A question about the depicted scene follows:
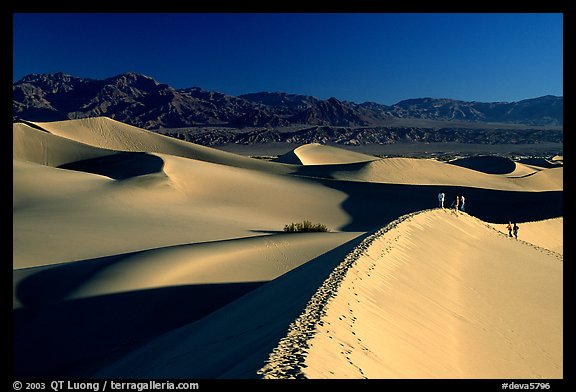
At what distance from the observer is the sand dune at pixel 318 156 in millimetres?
64500

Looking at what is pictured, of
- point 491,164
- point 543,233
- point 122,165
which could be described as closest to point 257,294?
point 543,233

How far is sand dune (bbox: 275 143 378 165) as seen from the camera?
6450cm

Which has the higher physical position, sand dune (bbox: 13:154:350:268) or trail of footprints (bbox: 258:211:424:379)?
trail of footprints (bbox: 258:211:424:379)

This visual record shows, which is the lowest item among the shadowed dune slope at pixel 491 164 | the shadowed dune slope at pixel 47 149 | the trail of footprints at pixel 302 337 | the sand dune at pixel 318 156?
the shadowed dune slope at pixel 491 164

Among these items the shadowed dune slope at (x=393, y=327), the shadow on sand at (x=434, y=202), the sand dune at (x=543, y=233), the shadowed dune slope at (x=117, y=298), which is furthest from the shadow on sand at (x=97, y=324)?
the shadow on sand at (x=434, y=202)

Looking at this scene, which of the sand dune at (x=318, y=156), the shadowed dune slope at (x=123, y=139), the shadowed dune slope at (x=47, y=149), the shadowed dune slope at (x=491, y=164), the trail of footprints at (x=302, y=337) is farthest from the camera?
the sand dune at (x=318, y=156)

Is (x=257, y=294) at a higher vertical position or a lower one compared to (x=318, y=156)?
higher

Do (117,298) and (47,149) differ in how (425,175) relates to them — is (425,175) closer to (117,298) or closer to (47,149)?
(47,149)

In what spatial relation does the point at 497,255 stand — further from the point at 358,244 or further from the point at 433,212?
the point at 358,244

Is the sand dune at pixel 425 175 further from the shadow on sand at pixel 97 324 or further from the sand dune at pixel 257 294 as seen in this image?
the shadow on sand at pixel 97 324

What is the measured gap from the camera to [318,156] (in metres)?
69.9

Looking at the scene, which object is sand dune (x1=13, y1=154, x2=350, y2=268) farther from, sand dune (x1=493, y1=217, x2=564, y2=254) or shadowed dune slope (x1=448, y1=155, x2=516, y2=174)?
shadowed dune slope (x1=448, y1=155, x2=516, y2=174)

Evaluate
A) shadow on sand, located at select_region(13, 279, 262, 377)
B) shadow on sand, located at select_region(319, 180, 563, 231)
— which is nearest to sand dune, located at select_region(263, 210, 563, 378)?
shadow on sand, located at select_region(13, 279, 262, 377)
